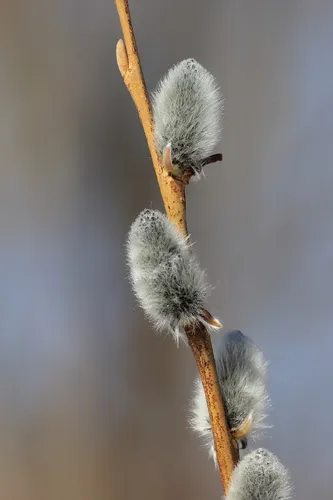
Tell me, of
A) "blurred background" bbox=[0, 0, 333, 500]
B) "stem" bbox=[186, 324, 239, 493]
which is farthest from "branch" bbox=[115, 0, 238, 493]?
"blurred background" bbox=[0, 0, 333, 500]

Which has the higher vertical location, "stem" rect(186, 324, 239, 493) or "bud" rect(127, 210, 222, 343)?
"bud" rect(127, 210, 222, 343)

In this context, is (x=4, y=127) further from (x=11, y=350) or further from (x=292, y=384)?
(x=292, y=384)

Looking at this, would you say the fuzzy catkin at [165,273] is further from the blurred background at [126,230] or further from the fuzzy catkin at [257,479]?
the blurred background at [126,230]

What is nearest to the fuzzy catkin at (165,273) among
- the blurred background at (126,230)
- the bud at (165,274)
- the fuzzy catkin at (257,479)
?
the bud at (165,274)

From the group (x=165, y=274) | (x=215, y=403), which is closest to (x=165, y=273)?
(x=165, y=274)

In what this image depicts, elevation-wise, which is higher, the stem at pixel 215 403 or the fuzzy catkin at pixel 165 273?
the fuzzy catkin at pixel 165 273

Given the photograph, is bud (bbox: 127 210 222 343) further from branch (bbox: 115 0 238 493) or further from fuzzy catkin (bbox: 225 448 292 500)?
fuzzy catkin (bbox: 225 448 292 500)
